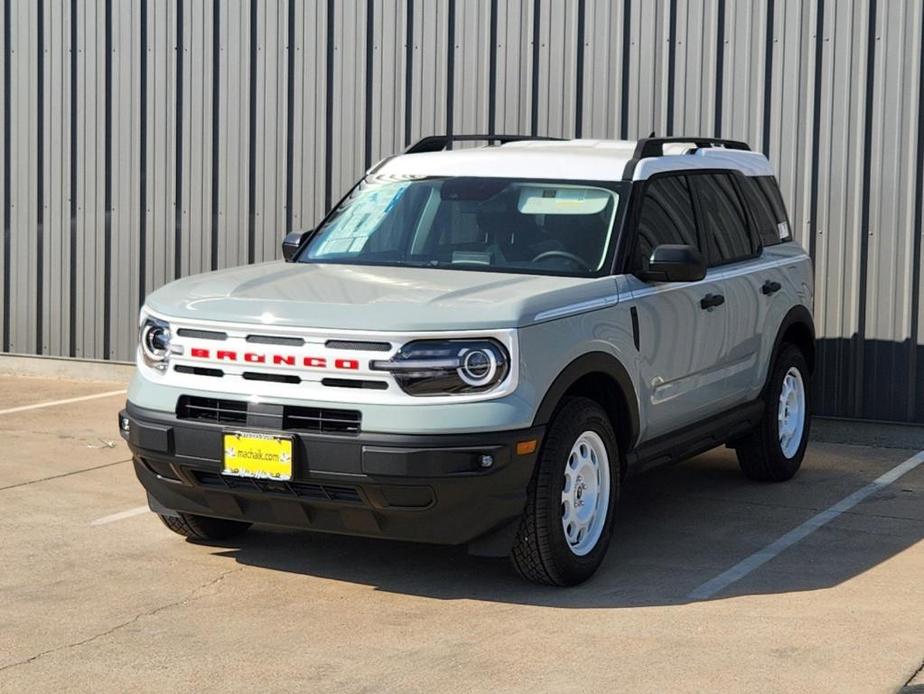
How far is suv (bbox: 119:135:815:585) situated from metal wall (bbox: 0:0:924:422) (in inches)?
86.8

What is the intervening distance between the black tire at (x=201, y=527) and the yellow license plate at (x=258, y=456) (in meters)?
0.92

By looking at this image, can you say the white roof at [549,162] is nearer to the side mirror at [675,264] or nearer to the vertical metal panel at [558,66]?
the side mirror at [675,264]

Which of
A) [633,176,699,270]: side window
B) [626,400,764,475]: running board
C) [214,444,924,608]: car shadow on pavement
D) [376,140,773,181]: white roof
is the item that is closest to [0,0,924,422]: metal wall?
[214,444,924,608]: car shadow on pavement

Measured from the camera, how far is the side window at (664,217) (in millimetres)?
7488

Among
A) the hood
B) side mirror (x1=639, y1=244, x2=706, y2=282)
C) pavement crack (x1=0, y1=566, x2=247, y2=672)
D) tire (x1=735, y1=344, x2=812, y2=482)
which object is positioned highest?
side mirror (x1=639, y1=244, x2=706, y2=282)

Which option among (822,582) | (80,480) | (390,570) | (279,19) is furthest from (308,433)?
(279,19)

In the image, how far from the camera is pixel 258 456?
6344mm

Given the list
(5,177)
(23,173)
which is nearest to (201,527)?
(23,173)

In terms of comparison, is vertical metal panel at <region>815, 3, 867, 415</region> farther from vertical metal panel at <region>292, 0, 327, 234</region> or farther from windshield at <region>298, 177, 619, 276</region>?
vertical metal panel at <region>292, 0, 327, 234</region>

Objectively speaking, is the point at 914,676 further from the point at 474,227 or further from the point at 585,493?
the point at 474,227

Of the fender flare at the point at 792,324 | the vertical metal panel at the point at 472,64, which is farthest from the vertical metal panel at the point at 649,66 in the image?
the fender flare at the point at 792,324

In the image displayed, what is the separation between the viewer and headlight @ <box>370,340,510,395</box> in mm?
6230

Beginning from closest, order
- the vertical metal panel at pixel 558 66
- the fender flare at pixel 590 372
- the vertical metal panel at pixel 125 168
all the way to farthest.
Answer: the fender flare at pixel 590 372 → the vertical metal panel at pixel 558 66 → the vertical metal panel at pixel 125 168

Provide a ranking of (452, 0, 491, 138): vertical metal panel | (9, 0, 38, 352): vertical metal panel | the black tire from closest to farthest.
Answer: the black tire
(452, 0, 491, 138): vertical metal panel
(9, 0, 38, 352): vertical metal panel
